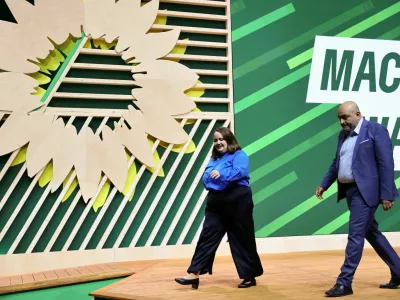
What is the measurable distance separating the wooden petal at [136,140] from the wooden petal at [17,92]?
32.9 inches

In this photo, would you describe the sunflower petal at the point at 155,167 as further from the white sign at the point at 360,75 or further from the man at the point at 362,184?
the man at the point at 362,184

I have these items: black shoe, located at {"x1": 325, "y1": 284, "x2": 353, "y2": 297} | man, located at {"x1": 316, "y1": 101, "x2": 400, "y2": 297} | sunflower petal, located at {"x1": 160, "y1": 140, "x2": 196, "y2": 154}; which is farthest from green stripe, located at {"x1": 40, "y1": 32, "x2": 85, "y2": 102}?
black shoe, located at {"x1": 325, "y1": 284, "x2": 353, "y2": 297}

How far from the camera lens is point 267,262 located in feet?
17.7

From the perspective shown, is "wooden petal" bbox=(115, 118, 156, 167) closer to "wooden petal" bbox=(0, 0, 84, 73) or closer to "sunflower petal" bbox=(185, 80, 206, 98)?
"sunflower petal" bbox=(185, 80, 206, 98)

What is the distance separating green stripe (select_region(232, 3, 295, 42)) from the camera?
6191mm

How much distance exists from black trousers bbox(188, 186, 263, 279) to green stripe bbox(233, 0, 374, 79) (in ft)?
7.97

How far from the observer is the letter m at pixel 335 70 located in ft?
21.1

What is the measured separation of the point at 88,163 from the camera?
18.2ft

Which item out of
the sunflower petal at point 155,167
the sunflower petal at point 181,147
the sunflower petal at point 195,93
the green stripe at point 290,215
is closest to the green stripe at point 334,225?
the green stripe at point 290,215

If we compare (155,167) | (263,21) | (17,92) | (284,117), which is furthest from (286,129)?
(17,92)

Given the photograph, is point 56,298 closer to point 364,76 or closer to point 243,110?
point 243,110

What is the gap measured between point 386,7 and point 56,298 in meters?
4.79

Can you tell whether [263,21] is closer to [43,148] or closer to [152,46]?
[152,46]

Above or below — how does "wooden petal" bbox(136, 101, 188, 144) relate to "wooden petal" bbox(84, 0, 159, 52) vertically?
below
